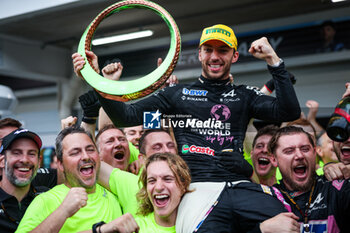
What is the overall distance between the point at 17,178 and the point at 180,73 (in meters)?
6.07

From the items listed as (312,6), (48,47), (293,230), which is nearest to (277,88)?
(293,230)

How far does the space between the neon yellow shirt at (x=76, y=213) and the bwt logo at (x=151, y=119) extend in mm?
556

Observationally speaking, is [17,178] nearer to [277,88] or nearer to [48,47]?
[277,88]

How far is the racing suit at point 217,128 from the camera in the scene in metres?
2.33

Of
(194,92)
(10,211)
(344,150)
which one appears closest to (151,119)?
(194,92)

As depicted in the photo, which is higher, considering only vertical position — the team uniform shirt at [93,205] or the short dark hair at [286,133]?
the short dark hair at [286,133]

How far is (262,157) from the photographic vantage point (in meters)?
3.44

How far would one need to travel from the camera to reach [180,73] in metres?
8.65

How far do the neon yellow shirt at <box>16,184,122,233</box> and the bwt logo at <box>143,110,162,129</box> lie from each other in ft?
1.83

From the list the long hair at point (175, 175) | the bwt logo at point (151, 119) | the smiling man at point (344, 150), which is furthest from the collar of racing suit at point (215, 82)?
the smiling man at point (344, 150)

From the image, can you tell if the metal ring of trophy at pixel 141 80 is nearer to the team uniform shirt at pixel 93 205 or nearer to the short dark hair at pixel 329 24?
the team uniform shirt at pixel 93 205

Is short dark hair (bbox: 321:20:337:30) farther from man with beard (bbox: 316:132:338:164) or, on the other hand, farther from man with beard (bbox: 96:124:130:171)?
man with beard (bbox: 96:124:130:171)

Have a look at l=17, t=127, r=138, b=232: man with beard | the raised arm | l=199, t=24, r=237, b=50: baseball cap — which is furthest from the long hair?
l=199, t=24, r=237, b=50: baseball cap

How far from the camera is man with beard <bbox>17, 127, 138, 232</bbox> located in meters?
2.29
